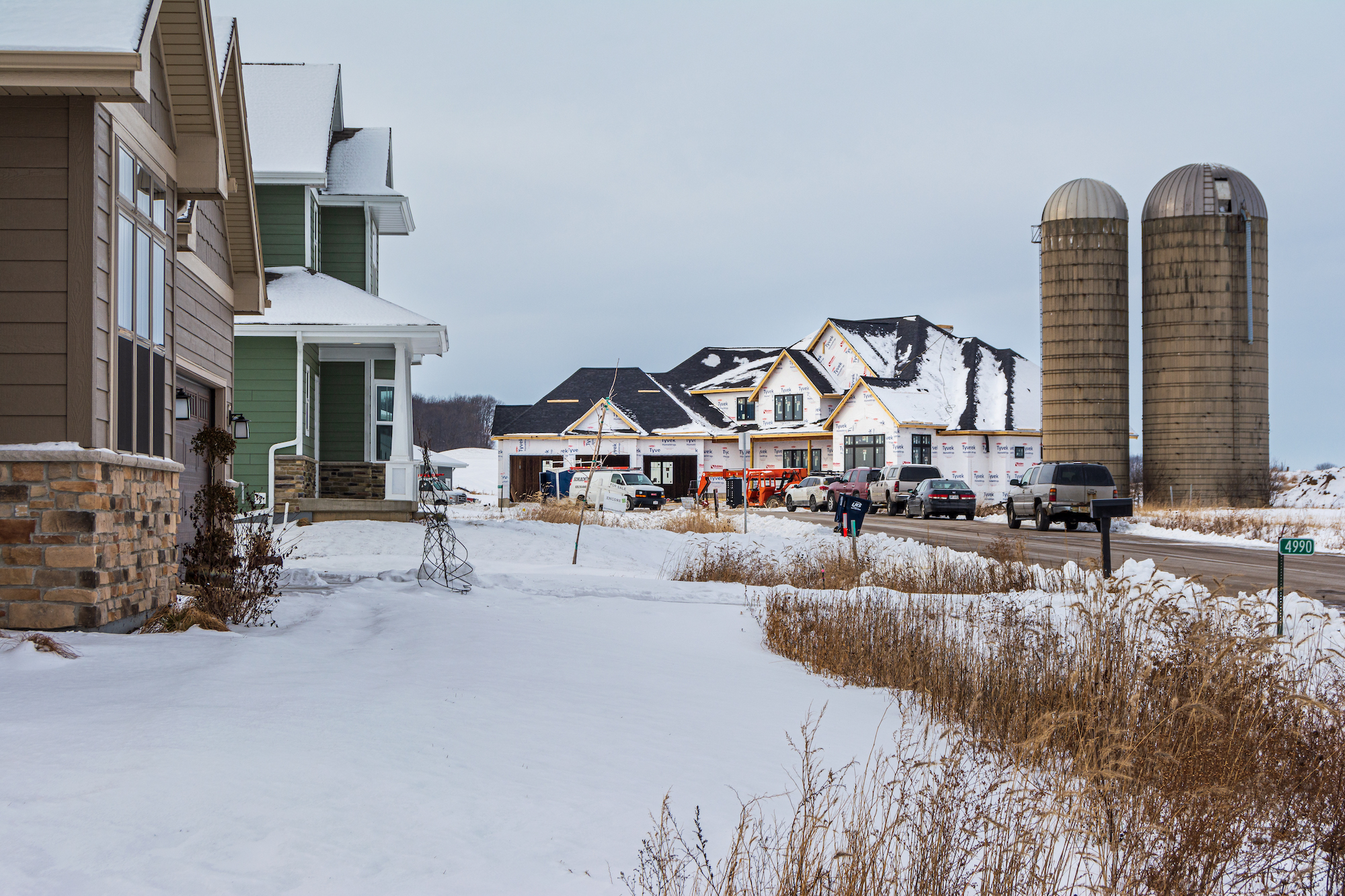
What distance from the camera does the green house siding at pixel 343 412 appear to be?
22.4 metres

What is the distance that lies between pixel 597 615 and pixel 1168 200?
35.0 metres

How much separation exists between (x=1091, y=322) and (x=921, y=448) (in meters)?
11.6

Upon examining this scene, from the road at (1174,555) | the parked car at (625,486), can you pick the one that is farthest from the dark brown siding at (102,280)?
the parked car at (625,486)

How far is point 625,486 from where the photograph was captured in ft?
130

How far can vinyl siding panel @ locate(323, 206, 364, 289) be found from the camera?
2356 centimetres

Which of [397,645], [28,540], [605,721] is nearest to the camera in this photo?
[605,721]

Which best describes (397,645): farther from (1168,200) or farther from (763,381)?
(763,381)

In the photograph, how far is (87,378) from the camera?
7812 mm

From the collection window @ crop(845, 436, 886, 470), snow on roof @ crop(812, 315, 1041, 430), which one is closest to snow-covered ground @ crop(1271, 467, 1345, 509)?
snow on roof @ crop(812, 315, 1041, 430)

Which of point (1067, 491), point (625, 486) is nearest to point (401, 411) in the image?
point (1067, 491)

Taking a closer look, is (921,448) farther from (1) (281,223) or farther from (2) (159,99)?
(2) (159,99)

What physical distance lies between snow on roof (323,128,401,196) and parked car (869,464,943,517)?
21960 mm

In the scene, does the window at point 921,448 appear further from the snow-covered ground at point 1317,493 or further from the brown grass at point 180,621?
the brown grass at point 180,621

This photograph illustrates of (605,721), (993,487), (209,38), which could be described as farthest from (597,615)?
(993,487)
